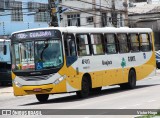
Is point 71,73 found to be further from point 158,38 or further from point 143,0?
point 143,0

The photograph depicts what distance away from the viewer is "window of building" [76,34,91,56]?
20.8 m

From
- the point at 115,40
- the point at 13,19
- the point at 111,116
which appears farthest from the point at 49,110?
the point at 13,19

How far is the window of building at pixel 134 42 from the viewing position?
83.5 ft

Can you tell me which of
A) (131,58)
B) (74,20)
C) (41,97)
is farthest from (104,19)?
(41,97)

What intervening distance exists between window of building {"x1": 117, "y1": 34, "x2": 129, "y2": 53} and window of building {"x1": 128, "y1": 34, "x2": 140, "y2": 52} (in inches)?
20.4

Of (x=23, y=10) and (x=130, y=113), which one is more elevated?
(x=23, y=10)

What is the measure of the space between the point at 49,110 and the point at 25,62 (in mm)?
4086

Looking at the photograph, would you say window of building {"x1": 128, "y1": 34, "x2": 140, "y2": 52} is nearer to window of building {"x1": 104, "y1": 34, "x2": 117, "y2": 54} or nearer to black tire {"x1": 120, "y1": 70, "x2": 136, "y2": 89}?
black tire {"x1": 120, "y1": 70, "x2": 136, "y2": 89}

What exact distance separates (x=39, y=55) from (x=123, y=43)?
622 cm

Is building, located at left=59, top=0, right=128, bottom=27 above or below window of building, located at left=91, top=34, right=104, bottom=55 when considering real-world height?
above

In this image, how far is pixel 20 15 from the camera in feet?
149

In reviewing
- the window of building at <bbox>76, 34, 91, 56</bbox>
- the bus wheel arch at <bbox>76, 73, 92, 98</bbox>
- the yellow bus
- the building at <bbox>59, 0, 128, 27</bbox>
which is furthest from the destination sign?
the building at <bbox>59, 0, 128, 27</bbox>

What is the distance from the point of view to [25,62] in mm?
19984

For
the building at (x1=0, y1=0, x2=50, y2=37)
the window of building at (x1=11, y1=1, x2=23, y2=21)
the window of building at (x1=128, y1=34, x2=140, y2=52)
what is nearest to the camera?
the window of building at (x1=128, y1=34, x2=140, y2=52)
